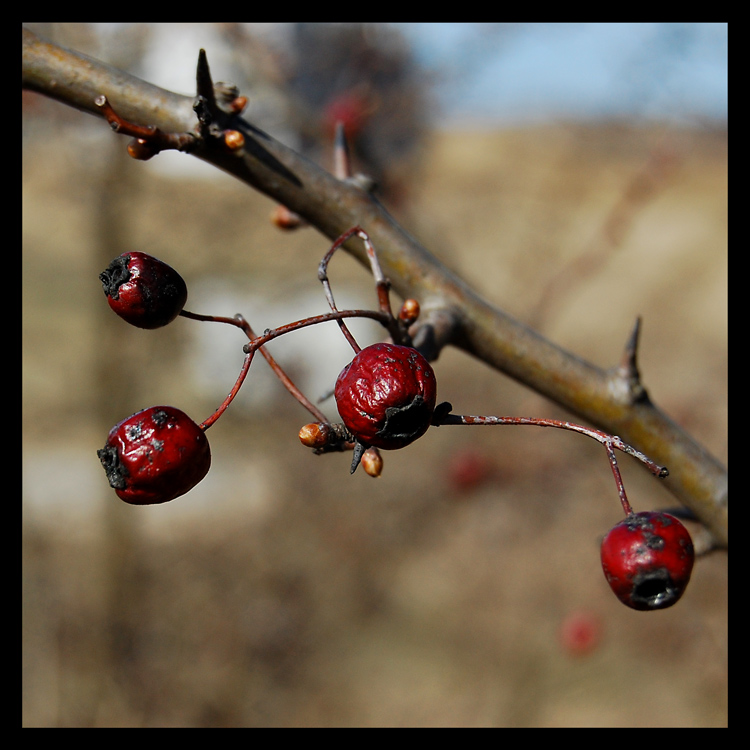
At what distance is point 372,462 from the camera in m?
0.79

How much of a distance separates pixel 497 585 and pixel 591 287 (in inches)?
274

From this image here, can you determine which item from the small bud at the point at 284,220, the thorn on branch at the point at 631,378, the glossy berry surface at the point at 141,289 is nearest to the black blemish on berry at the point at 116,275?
the glossy berry surface at the point at 141,289

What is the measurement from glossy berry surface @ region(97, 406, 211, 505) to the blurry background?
1825 millimetres

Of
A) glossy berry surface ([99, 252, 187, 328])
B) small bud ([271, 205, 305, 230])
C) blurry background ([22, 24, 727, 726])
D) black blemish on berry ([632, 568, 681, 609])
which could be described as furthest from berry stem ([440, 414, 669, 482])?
blurry background ([22, 24, 727, 726])

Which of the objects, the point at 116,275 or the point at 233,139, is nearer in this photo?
the point at 116,275

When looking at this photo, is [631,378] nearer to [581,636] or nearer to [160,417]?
[160,417]

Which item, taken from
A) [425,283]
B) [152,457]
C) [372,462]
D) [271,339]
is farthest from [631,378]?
[152,457]

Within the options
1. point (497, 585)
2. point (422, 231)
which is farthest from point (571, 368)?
point (497, 585)

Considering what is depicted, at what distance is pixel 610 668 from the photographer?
4.63m

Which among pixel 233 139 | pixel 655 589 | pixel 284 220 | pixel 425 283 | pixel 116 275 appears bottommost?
pixel 655 589

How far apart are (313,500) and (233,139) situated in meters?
4.91

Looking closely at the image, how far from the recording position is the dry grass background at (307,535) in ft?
13.6

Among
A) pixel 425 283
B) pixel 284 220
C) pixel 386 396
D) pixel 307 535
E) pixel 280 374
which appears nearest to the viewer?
pixel 386 396

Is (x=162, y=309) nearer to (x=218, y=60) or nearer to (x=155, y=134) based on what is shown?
(x=155, y=134)
